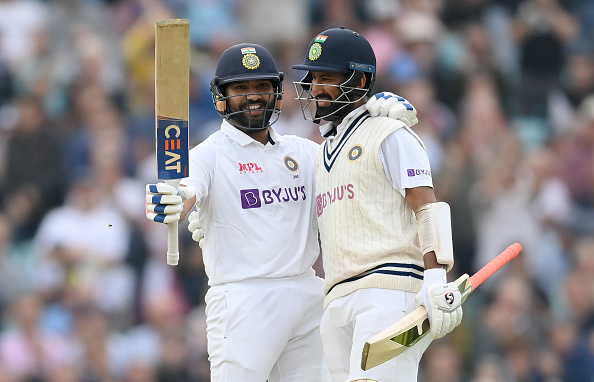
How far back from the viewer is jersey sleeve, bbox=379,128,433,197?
5.32 metres

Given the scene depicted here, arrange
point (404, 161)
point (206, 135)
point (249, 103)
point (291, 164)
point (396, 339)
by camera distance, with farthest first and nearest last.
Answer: point (206, 135) → point (291, 164) → point (249, 103) → point (404, 161) → point (396, 339)

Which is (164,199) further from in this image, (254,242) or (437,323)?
(437,323)

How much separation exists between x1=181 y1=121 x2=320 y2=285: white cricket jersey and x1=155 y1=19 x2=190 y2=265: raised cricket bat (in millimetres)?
281

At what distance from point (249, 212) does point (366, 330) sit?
3.02 feet

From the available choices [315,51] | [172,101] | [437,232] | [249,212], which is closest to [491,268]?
[437,232]

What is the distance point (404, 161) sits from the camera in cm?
534

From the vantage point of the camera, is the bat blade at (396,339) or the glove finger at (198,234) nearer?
the bat blade at (396,339)

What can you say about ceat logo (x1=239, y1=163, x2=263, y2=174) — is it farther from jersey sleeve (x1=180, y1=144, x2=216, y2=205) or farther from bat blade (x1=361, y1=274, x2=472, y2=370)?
bat blade (x1=361, y1=274, x2=472, y2=370)

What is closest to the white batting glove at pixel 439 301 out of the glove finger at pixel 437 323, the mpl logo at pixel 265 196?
the glove finger at pixel 437 323

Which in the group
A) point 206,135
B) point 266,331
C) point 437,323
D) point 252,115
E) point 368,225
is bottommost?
point 266,331

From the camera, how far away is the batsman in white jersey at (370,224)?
5.25 metres

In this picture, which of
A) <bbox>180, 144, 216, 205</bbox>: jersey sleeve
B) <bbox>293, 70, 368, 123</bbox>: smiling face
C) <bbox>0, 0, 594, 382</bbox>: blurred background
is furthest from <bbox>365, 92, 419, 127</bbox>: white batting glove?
<bbox>0, 0, 594, 382</bbox>: blurred background

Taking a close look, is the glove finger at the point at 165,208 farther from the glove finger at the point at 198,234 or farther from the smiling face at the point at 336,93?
the smiling face at the point at 336,93

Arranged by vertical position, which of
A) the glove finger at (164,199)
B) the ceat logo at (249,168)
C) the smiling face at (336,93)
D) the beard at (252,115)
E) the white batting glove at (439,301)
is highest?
the smiling face at (336,93)
